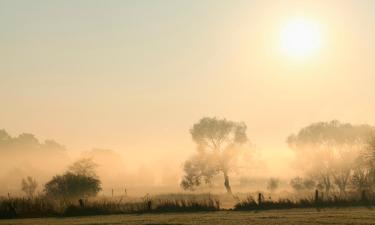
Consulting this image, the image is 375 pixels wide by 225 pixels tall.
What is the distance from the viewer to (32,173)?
152m

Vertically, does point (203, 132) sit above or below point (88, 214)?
above

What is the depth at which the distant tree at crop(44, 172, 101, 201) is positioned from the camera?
245 feet

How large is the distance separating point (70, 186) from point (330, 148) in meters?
47.6

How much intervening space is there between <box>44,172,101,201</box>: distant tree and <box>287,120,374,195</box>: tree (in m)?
38.5

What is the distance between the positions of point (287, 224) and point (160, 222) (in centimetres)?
813

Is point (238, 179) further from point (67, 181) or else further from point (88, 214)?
point (88, 214)

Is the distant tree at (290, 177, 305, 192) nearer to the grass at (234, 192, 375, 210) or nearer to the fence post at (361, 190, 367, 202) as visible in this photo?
the fence post at (361, 190, 367, 202)

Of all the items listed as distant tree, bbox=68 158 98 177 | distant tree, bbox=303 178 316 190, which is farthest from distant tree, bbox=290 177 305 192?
distant tree, bbox=68 158 98 177

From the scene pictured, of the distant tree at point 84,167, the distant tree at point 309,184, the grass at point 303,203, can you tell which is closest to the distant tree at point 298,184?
the distant tree at point 309,184

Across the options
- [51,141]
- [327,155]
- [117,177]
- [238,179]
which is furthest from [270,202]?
[51,141]

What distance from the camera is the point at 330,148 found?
99.6 meters

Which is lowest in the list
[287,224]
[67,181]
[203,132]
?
[287,224]

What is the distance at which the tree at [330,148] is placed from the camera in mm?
94188

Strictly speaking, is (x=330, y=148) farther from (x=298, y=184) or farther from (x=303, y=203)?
(x=303, y=203)
